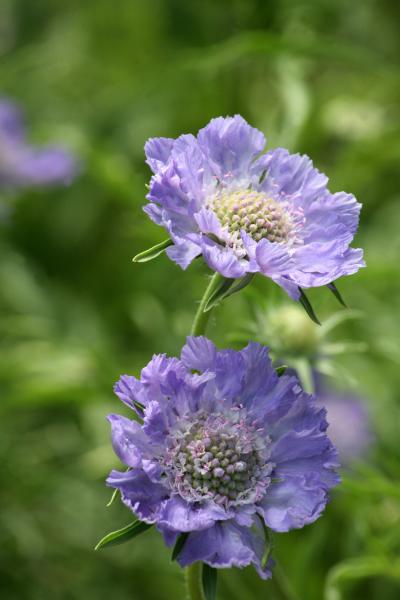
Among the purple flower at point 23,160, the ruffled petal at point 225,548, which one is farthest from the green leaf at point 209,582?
the purple flower at point 23,160

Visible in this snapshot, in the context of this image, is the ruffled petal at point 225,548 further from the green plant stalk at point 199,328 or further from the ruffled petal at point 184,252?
the ruffled petal at point 184,252

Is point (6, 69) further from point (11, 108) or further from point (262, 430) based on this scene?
point (262, 430)

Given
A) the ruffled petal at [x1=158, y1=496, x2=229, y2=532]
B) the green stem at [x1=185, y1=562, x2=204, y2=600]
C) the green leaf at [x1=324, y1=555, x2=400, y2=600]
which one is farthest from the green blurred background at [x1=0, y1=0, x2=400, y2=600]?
the ruffled petal at [x1=158, y1=496, x2=229, y2=532]

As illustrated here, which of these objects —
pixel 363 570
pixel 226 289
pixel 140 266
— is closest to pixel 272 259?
pixel 226 289

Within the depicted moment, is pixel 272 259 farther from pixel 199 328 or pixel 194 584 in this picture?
pixel 194 584

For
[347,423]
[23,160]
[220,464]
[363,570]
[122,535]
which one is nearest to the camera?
[122,535]

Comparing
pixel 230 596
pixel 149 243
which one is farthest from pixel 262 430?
pixel 149 243
